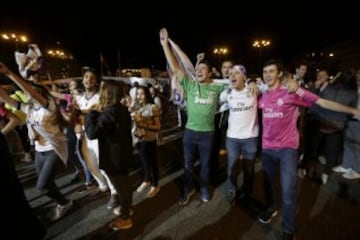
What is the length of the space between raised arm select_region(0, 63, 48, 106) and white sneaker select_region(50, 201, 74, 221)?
5.29 ft

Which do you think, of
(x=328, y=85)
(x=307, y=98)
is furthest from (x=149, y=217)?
(x=328, y=85)

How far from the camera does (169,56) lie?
415cm

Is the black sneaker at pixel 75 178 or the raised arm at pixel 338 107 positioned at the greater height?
the raised arm at pixel 338 107

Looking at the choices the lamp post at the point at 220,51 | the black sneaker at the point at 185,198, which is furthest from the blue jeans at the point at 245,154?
the lamp post at the point at 220,51

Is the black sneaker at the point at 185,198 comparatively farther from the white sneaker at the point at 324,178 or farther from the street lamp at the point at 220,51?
the street lamp at the point at 220,51

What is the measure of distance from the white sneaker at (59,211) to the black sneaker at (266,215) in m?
2.87

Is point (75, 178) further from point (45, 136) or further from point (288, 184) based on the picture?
point (288, 184)

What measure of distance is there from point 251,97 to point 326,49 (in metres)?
40.9

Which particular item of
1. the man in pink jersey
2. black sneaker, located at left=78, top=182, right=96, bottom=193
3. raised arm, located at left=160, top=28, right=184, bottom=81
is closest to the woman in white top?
black sneaker, located at left=78, top=182, right=96, bottom=193

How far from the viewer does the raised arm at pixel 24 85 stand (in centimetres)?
294

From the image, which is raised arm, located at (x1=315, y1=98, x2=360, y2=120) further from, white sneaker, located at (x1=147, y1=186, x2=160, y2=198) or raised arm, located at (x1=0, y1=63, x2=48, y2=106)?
raised arm, located at (x1=0, y1=63, x2=48, y2=106)

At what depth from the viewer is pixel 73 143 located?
5141 mm

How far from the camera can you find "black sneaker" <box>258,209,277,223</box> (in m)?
3.59

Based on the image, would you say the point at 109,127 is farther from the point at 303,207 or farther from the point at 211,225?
the point at 303,207
